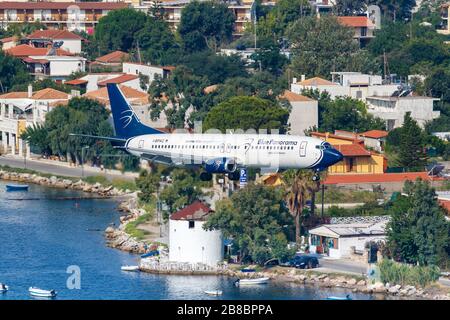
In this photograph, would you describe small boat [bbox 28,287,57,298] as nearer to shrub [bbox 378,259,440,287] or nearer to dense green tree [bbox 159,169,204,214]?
shrub [bbox 378,259,440,287]

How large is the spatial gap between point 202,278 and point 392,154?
79.9ft

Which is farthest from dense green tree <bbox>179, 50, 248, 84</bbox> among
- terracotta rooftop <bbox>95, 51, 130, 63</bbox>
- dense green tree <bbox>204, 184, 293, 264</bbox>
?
dense green tree <bbox>204, 184, 293, 264</bbox>

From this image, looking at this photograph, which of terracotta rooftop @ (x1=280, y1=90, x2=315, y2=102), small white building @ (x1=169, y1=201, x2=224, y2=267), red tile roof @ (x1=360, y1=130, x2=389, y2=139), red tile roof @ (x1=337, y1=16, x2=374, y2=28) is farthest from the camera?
red tile roof @ (x1=337, y1=16, x2=374, y2=28)

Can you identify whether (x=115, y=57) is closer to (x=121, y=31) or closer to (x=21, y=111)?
(x=121, y=31)

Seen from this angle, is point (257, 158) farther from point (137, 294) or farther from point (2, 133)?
point (2, 133)

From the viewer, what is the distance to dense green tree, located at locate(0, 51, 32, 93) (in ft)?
303

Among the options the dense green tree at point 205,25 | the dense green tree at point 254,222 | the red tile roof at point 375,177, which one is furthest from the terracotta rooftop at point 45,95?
the dense green tree at point 254,222

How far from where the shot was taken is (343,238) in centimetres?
4291

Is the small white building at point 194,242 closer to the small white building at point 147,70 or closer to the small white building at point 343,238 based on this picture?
the small white building at point 343,238

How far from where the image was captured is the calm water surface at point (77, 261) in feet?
126

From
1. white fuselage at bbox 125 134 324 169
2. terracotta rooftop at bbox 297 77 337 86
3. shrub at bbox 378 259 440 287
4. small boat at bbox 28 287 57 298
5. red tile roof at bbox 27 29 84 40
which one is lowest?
small boat at bbox 28 287 57 298

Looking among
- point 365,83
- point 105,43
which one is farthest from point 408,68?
point 105,43

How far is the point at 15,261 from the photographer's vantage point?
4475cm

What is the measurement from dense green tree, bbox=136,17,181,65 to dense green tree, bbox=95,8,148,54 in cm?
79
